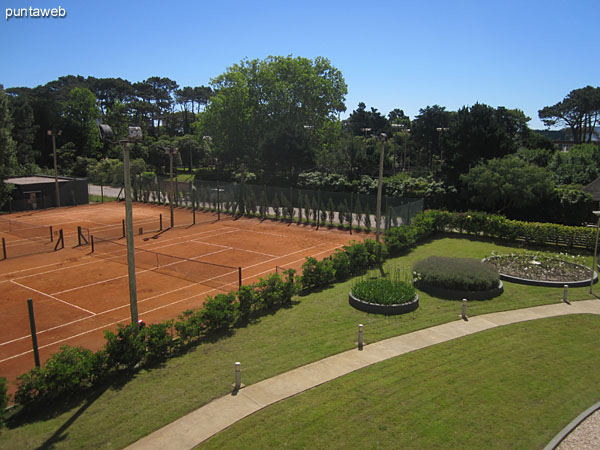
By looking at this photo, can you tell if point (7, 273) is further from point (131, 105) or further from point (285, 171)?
point (131, 105)

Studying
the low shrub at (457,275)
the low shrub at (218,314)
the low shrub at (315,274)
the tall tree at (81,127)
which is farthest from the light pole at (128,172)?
the tall tree at (81,127)

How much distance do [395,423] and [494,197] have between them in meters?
26.6

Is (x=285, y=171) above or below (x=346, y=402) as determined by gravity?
above

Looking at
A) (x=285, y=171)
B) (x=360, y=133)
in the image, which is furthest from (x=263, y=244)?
(x=360, y=133)

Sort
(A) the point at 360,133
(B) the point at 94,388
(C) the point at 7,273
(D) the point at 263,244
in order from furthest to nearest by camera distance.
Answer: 1. (A) the point at 360,133
2. (D) the point at 263,244
3. (C) the point at 7,273
4. (B) the point at 94,388

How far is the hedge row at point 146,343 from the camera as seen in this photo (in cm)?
984

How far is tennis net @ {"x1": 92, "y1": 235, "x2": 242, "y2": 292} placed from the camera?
20139mm

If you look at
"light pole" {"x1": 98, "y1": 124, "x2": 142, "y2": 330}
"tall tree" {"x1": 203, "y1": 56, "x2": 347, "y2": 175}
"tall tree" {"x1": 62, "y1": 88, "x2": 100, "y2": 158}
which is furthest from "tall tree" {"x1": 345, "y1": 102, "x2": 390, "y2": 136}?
"light pole" {"x1": 98, "y1": 124, "x2": 142, "y2": 330}

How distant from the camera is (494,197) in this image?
31.8 m

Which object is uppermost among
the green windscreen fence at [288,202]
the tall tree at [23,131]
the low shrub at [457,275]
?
the tall tree at [23,131]

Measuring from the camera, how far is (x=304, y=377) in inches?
439

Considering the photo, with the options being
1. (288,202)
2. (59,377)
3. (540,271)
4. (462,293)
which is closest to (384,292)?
(462,293)

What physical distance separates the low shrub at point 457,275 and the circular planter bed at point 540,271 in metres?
1.91

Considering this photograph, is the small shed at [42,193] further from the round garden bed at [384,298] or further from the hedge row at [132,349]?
the round garden bed at [384,298]
